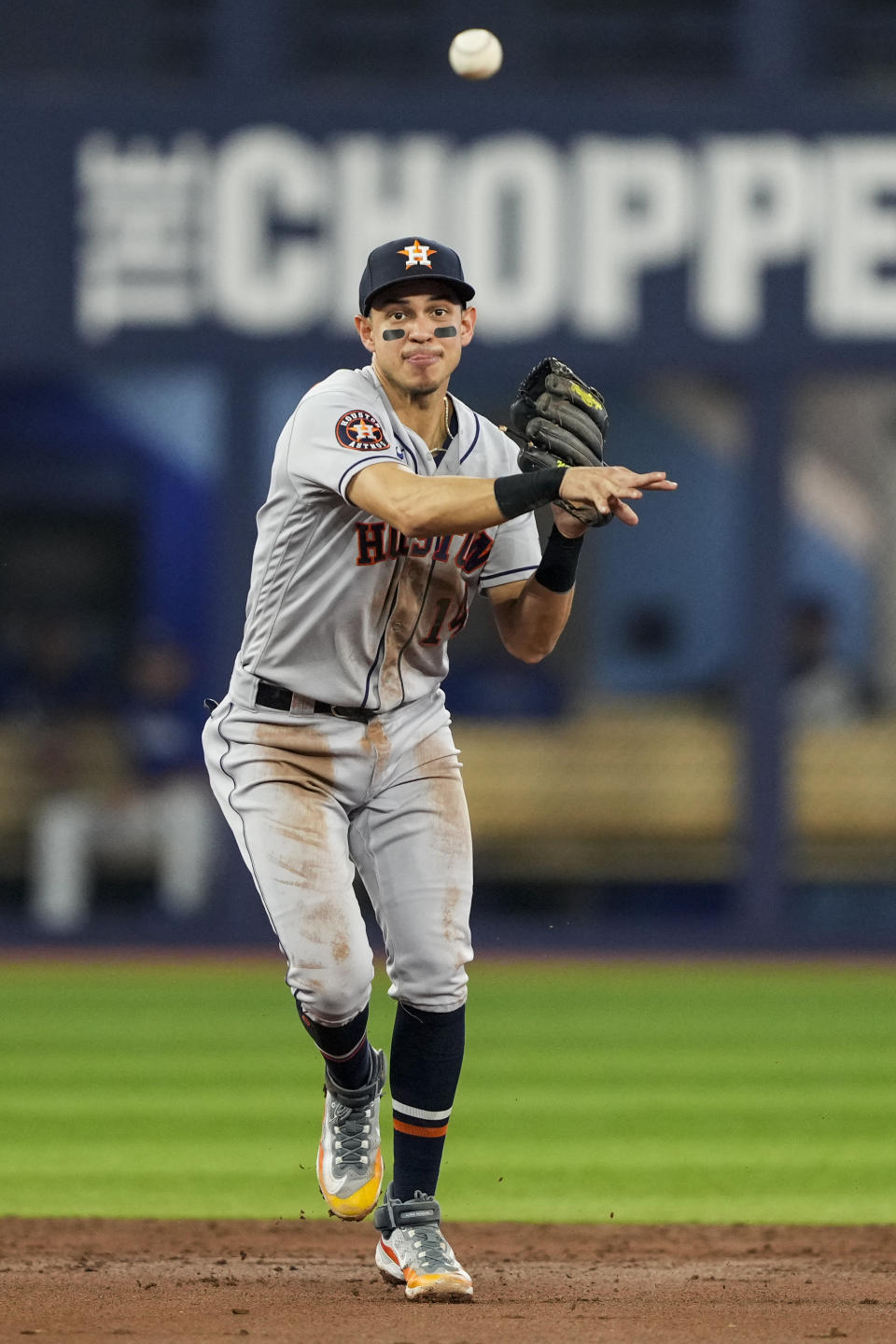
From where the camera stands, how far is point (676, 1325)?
4277mm

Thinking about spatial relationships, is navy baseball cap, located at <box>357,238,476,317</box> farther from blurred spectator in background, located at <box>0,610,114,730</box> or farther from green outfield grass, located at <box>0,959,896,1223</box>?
blurred spectator in background, located at <box>0,610,114,730</box>

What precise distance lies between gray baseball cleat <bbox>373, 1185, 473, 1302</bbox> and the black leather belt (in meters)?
1.00

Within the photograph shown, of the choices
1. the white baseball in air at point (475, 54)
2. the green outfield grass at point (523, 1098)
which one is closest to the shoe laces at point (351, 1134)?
the green outfield grass at point (523, 1098)

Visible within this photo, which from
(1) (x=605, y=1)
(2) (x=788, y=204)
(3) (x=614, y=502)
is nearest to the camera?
(3) (x=614, y=502)

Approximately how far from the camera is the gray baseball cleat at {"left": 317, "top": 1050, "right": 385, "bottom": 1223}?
4.85 meters

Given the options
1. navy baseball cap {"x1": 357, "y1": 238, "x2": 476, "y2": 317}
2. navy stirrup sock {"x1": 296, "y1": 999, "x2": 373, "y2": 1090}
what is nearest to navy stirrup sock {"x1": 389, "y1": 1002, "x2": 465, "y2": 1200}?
navy stirrup sock {"x1": 296, "y1": 999, "x2": 373, "y2": 1090}

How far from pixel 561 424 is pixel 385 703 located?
709mm

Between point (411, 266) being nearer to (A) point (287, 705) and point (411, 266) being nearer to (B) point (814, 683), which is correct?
(A) point (287, 705)

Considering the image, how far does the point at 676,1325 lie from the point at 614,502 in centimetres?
157

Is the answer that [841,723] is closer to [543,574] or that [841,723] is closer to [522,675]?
[522,675]

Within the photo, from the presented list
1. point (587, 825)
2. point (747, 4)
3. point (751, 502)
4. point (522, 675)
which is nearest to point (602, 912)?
point (587, 825)

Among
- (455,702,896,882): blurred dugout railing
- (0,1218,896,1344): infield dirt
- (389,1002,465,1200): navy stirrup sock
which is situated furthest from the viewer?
(455,702,896,882): blurred dugout railing

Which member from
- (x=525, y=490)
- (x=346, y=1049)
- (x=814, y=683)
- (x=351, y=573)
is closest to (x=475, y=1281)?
(x=346, y=1049)

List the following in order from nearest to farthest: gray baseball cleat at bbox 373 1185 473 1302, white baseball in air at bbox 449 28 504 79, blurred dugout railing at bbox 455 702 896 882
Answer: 1. gray baseball cleat at bbox 373 1185 473 1302
2. white baseball in air at bbox 449 28 504 79
3. blurred dugout railing at bbox 455 702 896 882
